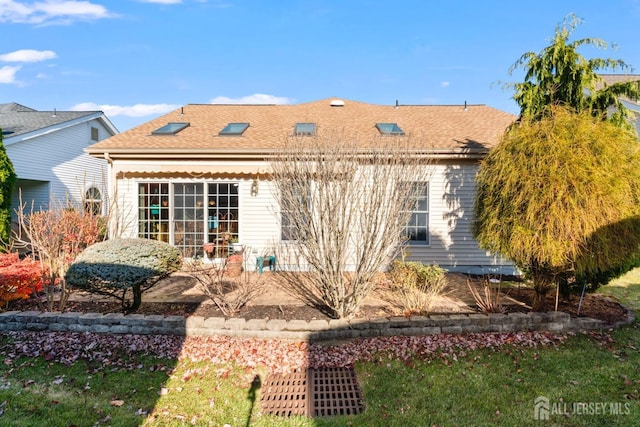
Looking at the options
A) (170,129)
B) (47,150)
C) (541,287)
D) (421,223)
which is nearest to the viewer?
(541,287)

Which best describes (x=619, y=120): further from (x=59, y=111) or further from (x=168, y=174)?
(x=59, y=111)

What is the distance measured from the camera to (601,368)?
5.32 m

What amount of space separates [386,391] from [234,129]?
11571 millimetres

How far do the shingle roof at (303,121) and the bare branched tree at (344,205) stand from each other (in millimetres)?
3268

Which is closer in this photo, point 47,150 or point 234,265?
point 234,265

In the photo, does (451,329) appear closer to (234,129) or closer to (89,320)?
(89,320)

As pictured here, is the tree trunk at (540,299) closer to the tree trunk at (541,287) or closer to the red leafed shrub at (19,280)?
the tree trunk at (541,287)

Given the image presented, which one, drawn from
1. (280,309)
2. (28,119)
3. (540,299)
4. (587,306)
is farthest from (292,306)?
(28,119)

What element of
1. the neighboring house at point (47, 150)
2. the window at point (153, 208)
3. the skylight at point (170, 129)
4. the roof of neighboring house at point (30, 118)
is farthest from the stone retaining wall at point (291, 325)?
the roof of neighboring house at point (30, 118)

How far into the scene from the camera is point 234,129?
541 inches

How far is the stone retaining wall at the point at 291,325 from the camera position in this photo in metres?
6.31

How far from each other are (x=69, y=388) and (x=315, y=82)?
2086 centimetres

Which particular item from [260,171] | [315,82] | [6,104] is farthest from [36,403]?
[6,104]

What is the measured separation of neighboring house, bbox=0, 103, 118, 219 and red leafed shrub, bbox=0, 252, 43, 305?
11.3 metres
